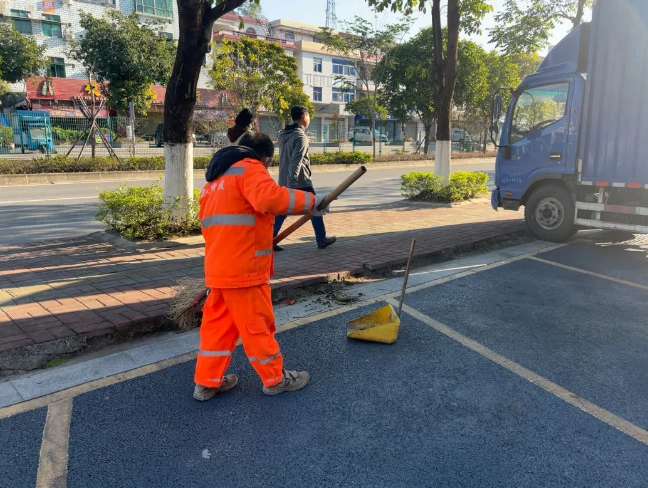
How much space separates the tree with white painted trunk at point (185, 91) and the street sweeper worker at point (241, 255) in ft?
12.9

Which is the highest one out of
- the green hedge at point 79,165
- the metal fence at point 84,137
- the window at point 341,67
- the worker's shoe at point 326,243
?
the window at point 341,67

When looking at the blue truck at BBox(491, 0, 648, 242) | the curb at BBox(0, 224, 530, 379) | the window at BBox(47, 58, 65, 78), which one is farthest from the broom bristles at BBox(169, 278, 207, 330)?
the window at BBox(47, 58, 65, 78)

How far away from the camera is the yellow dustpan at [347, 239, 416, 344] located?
3896mm

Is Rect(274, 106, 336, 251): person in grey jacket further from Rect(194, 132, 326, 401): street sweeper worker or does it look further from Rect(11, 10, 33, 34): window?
Rect(11, 10, 33, 34): window

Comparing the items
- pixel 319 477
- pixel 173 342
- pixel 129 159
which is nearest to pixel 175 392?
pixel 173 342

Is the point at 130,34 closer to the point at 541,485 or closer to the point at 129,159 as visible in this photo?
the point at 129,159

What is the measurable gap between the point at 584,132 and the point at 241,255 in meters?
6.19

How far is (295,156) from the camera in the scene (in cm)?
615

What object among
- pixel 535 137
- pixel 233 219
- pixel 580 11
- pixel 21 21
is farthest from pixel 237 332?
pixel 21 21

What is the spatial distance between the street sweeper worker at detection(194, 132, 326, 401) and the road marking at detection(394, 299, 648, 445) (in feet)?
5.35

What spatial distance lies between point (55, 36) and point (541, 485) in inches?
1624

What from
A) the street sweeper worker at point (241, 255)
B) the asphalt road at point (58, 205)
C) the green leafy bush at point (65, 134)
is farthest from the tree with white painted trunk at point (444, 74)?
the green leafy bush at point (65, 134)

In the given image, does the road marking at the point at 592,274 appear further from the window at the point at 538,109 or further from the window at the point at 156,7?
the window at the point at 156,7

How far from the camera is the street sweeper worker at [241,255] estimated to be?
2.85 meters
